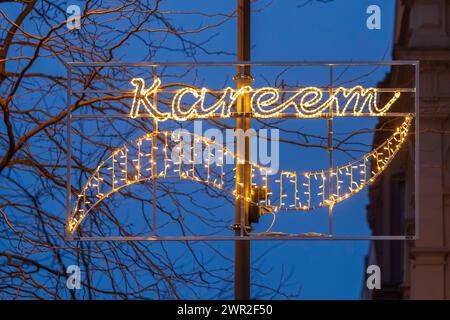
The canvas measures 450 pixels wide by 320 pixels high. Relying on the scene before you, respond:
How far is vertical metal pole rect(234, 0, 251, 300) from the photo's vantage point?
1274 cm

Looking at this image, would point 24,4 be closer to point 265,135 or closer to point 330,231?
point 265,135

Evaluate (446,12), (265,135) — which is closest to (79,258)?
(265,135)

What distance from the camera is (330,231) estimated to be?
13.0 m

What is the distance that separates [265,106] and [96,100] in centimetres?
236

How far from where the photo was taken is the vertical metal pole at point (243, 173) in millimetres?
12742

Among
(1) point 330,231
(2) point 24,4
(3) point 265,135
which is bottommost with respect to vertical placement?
(1) point 330,231

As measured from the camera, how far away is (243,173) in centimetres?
1323


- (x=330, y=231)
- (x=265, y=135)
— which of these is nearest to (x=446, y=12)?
(x=265, y=135)
